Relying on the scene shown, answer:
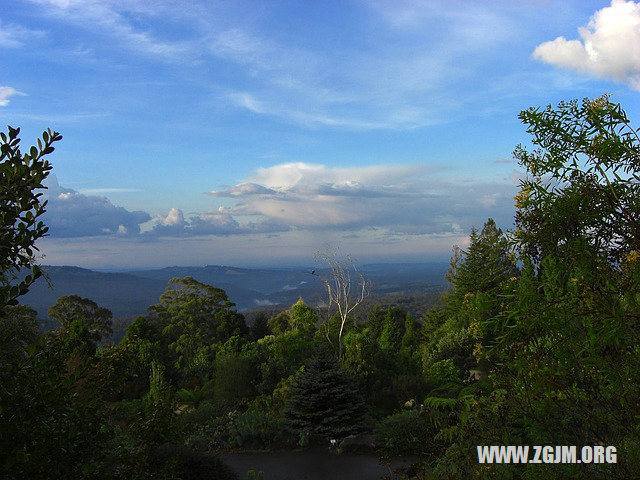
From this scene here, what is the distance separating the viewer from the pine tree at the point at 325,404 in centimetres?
1321

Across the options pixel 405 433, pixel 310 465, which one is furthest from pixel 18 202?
pixel 405 433

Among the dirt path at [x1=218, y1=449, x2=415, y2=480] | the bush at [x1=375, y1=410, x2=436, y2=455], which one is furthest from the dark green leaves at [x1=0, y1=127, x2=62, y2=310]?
the bush at [x1=375, y1=410, x2=436, y2=455]

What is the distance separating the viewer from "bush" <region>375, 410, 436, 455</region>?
39.2 ft

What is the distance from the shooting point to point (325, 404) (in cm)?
1363

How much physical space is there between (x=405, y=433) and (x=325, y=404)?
98.0 inches

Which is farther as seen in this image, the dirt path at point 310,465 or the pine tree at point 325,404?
the pine tree at point 325,404

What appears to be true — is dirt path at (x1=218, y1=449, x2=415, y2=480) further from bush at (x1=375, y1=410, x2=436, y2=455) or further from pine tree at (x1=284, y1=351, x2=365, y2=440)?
pine tree at (x1=284, y1=351, x2=365, y2=440)

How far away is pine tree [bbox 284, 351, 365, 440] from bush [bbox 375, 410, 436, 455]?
97 centimetres

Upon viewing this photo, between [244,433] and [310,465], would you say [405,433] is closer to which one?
[310,465]

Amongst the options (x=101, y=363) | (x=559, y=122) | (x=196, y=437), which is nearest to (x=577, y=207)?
(x=559, y=122)

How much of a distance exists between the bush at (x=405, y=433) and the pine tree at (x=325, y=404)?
0.97 m

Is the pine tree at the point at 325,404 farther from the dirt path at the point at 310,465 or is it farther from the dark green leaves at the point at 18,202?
the dark green leaves at the point at 18,202

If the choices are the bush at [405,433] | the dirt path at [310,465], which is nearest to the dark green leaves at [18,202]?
the dirt path at [310,465]

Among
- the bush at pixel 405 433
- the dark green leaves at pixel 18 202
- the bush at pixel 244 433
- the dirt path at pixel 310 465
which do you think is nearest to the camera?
the dark green leaves at pixel 18 202
